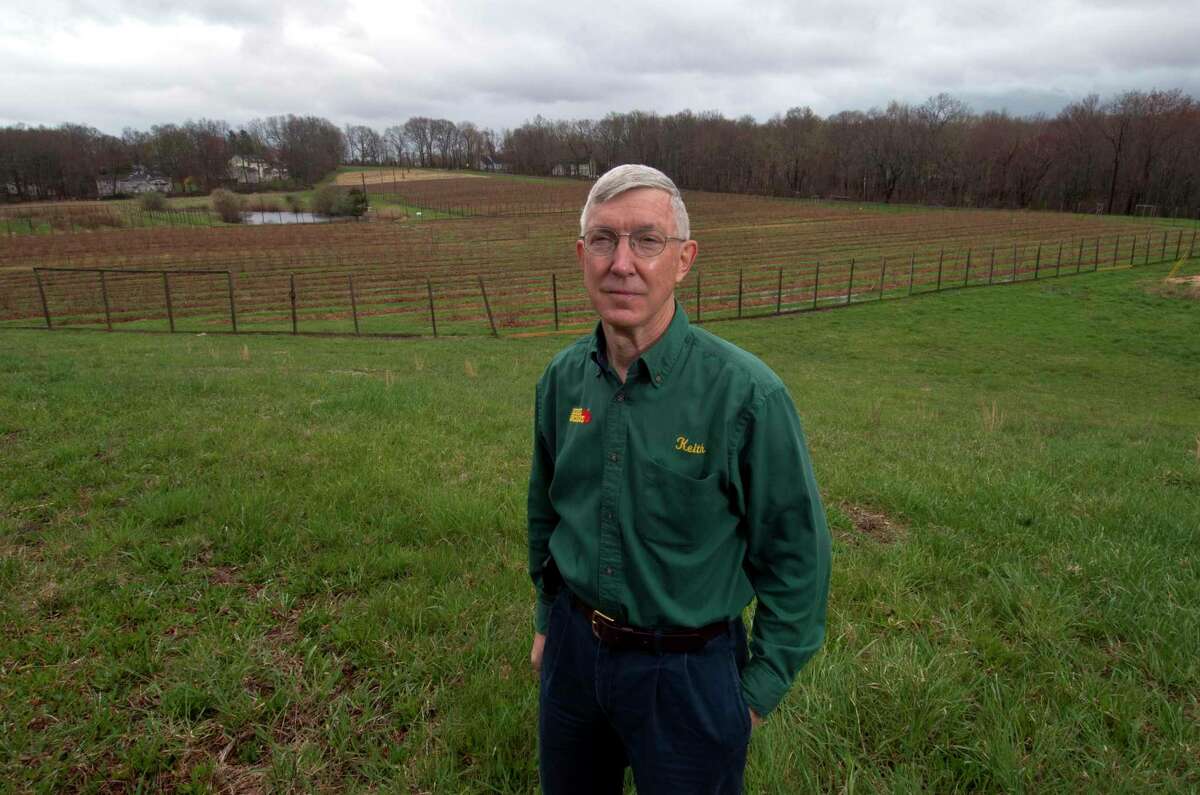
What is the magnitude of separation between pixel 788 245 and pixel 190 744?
51.5m

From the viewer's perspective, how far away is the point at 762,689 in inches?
64.8

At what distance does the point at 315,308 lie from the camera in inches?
1155

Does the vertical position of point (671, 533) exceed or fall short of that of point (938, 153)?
it falls short

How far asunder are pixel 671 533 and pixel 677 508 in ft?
0.22

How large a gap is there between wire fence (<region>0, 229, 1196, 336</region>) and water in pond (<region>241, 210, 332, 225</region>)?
4840cm

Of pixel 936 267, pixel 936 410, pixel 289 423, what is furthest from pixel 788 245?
pixel 289 423

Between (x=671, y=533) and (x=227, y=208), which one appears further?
(x=227, y=208)

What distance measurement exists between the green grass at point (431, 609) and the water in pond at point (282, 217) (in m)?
84.6

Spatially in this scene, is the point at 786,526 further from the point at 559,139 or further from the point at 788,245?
the point at 559,139

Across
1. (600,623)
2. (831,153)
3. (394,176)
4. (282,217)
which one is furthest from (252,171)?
(600,623)

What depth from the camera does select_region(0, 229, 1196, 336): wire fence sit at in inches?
977

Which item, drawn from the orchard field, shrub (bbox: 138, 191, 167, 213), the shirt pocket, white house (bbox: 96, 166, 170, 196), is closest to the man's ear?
the shirt pocket

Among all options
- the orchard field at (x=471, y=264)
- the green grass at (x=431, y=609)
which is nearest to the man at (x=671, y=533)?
the green grass at (x=431, y=609)

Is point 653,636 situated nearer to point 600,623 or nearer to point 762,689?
point 600,623
